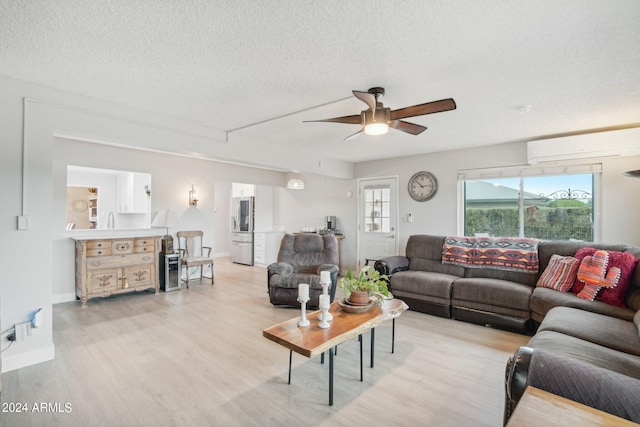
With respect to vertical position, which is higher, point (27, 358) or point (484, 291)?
point (484, 291)

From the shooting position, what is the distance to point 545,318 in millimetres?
2689

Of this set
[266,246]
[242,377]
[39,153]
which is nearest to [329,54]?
[242,377]

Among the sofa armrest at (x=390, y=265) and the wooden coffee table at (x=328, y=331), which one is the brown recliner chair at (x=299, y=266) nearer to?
the sofa armrest at (x=390, y=265)

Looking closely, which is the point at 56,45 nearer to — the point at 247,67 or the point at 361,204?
the point at 247,67

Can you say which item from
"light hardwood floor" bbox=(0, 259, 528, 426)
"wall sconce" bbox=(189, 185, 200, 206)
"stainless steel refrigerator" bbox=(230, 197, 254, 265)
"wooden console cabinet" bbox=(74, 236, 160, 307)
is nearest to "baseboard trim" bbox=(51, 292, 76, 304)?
"wooden console cabinet" bbox=(74, 236, 160, 307)

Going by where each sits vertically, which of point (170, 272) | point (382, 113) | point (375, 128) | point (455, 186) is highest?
point (382, 113)

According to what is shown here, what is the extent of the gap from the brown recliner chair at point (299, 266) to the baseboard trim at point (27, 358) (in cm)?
230

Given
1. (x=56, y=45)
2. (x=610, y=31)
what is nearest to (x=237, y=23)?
(x=56, y=45)

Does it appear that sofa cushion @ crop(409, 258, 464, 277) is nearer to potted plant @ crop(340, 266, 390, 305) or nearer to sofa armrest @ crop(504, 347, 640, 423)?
potted plant @ crop(340, 266, 390, 305)

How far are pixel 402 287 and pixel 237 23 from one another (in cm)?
366

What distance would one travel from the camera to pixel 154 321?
3779 mm

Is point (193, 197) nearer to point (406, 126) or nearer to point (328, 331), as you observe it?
point (406, 126)

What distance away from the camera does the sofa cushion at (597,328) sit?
213 centimetres

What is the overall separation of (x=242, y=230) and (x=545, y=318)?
648 cm
